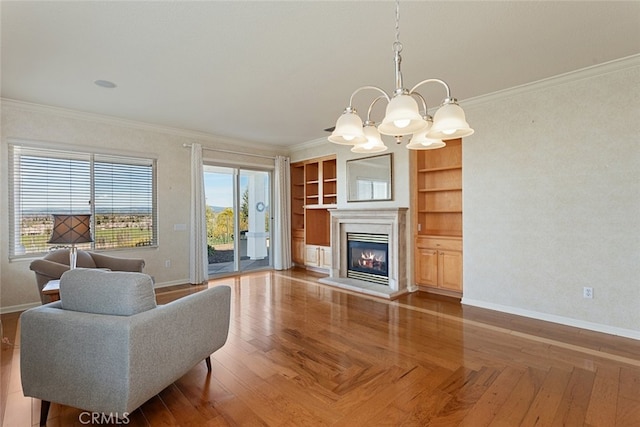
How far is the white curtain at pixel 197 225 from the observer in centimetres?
568

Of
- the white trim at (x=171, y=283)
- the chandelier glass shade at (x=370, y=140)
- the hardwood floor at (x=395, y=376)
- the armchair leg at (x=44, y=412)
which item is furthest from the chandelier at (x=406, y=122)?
the white trim at (x=171, y=283)

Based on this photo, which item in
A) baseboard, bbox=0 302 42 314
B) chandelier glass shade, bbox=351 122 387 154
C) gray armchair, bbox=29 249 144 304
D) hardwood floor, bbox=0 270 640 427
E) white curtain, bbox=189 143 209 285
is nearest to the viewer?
hardwood floor, bbox=0 270 640 427

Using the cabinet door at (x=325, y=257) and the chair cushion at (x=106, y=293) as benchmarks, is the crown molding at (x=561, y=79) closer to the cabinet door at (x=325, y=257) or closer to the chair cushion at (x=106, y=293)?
the cabinet door at (x=325, y=257)

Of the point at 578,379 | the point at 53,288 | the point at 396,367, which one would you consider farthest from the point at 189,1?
the point at 578,379

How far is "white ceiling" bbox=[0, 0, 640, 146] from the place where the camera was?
234cm

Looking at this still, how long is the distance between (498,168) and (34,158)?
635cm

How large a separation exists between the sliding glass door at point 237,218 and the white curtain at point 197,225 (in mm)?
261

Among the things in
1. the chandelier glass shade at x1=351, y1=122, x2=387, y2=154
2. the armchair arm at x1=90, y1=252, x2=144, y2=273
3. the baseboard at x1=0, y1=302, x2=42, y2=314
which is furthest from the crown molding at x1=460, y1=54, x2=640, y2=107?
the baseboard at x1=0, y1=302, x2=42, y2=314

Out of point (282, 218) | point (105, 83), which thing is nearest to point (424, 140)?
point (105, 83)

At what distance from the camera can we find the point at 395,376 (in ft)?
8.14

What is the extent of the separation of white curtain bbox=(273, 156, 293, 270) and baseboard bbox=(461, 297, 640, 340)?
12.9 ft

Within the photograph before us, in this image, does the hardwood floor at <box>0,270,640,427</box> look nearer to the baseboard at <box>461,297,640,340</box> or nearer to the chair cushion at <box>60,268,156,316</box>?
the baseboard at <box>461,297,640,340</box>

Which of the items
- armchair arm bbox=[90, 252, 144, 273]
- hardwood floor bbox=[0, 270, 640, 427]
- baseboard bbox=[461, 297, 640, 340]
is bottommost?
hardwood floor bbox=[0, 270, 640, 427]

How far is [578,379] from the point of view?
2.40 meters
